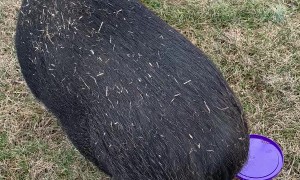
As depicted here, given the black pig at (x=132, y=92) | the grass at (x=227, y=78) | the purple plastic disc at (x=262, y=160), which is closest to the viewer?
the black pig at (x=132, y=92)

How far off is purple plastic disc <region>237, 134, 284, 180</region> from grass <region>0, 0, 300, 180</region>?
13 cm

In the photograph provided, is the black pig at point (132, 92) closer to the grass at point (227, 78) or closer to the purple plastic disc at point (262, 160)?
the purple plastic disc at point (262, 160)

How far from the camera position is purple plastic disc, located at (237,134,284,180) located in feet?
7.83

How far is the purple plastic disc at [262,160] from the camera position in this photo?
239 cm

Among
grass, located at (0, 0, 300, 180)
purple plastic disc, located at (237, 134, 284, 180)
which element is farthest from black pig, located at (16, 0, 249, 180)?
grass, located at (0, 0, 300, 180)

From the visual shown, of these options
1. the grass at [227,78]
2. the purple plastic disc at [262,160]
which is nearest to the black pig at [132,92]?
the purple plastic disc at [262,160]

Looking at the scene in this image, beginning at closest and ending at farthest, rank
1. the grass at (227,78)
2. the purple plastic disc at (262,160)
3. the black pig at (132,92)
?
1. the black pig at (132,92)
2. the purple plastic disc at (262,160)
3. the grass at (227,78)

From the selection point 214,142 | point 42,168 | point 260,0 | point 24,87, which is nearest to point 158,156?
point 214,142

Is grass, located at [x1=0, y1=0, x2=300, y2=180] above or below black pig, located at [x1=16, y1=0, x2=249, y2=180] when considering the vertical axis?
below

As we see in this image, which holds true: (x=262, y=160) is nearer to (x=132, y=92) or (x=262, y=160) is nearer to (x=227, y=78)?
(x=227, y=78)

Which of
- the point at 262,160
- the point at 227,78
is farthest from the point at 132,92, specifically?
the point at 227,78

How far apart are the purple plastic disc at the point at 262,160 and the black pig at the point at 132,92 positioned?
1.28 ft

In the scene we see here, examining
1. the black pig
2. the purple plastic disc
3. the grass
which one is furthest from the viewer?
the grass

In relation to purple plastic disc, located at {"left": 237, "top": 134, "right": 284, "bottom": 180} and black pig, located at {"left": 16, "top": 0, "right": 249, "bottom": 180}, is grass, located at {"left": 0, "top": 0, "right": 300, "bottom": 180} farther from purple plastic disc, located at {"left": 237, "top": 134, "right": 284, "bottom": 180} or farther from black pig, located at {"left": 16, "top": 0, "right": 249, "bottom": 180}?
black pig, located at {"left": 16, "top": 0, "right": 249, "bottom": 180}
